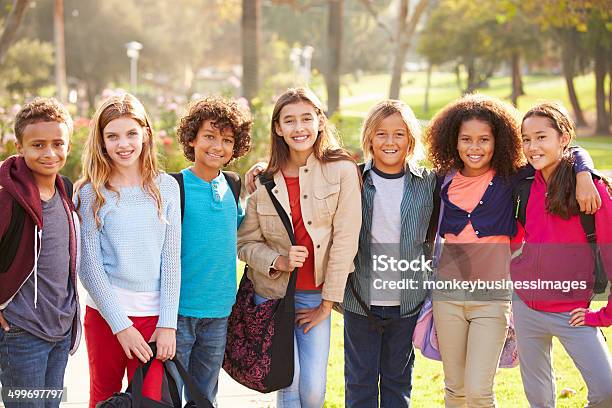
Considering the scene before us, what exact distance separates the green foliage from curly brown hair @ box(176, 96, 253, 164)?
34.4 meters

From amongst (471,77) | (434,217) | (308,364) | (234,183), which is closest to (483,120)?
(434,217)

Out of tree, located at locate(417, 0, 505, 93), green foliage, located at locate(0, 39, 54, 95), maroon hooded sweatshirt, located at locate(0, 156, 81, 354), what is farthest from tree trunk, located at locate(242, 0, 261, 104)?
green foliage, located at locate(0, 39, 54, 95)

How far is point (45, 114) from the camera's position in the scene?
135 inches

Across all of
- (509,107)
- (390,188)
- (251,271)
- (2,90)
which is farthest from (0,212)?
(2,90)

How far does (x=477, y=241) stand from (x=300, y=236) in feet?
2.91

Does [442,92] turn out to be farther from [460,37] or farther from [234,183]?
[234,183]

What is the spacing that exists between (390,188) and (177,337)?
1271mm

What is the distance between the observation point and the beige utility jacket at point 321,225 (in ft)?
12.3

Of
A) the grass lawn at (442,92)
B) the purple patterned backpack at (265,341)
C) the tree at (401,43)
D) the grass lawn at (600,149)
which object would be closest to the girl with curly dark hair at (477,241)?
the purple patterned backpack at (265,341)

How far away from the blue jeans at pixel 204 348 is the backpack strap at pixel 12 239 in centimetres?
82

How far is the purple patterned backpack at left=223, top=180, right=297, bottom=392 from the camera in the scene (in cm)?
376

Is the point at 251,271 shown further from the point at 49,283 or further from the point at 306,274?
the point at 49,283

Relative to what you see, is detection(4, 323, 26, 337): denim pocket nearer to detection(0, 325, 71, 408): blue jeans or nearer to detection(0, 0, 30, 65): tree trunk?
detection(0, 325, 71, 408): blue jeans

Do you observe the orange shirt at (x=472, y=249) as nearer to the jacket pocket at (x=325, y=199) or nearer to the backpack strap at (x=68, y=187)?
the jacket pocket at (x=325, y=199)
